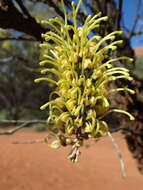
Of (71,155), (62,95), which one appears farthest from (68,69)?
(71,155)

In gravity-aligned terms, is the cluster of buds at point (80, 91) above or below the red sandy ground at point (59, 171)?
above

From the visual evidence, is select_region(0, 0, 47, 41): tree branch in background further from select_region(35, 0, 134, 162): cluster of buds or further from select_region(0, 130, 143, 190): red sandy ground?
select_region(0, 130, 143, 190): red sandy ground

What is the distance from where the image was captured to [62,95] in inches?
35.8

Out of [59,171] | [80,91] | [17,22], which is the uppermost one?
[17,22]

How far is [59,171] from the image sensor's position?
23.3 ft

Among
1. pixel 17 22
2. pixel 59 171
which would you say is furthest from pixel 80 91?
pixel 59 171

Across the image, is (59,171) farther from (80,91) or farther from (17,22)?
(80,91)

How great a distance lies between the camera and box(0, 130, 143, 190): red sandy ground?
624cm

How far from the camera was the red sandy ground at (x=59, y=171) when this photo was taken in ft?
20.5

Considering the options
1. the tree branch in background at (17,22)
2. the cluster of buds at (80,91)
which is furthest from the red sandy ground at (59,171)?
the cluster of buds at (80,91)

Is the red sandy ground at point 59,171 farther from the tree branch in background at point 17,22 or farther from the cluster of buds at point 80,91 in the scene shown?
the cluster of buds at point 80,91

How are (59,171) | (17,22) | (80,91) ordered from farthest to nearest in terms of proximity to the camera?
(59,171) → (17,22) → (80,91)

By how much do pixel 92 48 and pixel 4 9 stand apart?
0.91 m

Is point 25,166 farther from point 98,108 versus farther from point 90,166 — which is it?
Result: point 98,108
